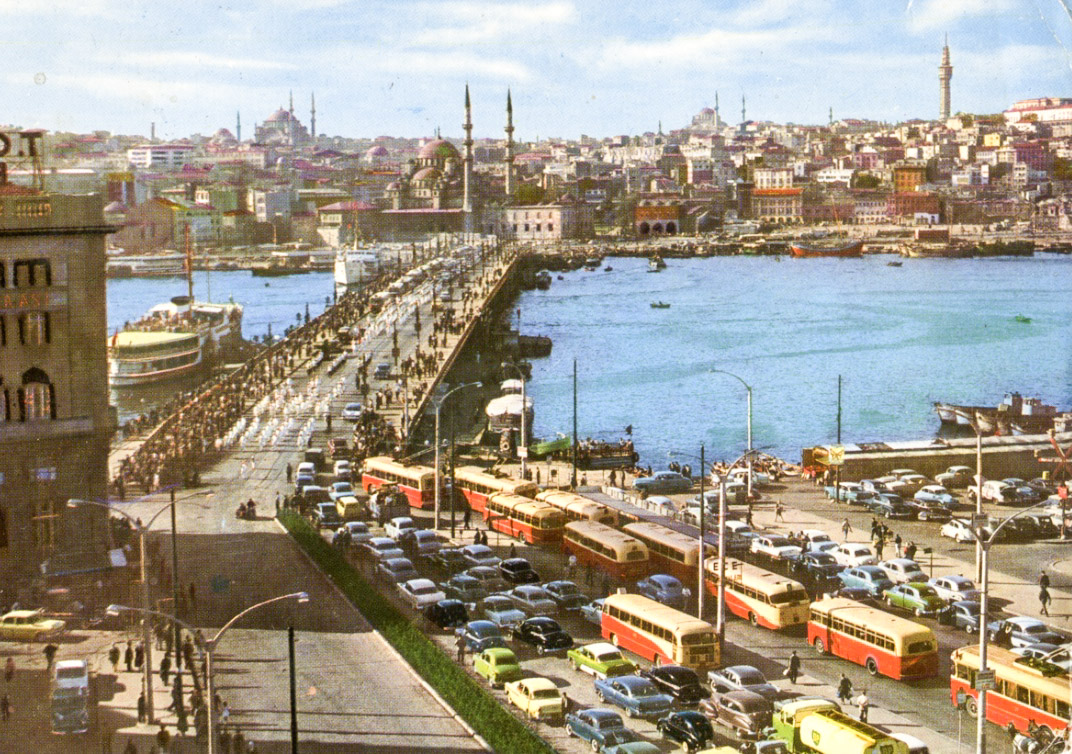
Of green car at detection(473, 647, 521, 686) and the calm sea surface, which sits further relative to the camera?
the calm sea surface

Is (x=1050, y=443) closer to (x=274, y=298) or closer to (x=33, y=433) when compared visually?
(x=33, y=433)

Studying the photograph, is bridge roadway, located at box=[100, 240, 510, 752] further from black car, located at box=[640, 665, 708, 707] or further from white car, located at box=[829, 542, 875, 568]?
white car, located at box=[829, 542, 875, 568]

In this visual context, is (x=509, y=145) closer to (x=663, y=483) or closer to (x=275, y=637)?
(x=663, y=483)

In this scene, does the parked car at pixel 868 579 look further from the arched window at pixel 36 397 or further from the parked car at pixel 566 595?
the arched window at pixel 36 397

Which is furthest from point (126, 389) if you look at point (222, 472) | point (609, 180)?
point (609, 180)

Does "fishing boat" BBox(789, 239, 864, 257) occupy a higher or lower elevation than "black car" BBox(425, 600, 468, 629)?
higher

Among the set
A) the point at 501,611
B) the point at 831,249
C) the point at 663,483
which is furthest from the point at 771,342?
the point at 831,249

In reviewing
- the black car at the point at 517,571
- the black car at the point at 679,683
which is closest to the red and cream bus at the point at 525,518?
the black car at the point at 517,571

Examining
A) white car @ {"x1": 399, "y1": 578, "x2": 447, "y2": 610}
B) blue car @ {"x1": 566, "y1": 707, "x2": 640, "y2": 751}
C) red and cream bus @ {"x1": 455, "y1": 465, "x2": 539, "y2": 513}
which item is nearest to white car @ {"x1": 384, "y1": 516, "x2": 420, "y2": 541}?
red and cream bus @ {"x1": 455, "y1": 465, "x2": 539, "y2": 513}
